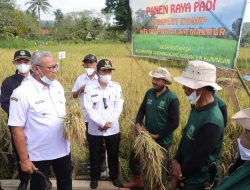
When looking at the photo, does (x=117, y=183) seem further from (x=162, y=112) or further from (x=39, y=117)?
(x=39, y=117)

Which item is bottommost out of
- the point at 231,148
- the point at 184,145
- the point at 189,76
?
the point at 231,148

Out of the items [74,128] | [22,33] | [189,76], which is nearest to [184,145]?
[189,76]

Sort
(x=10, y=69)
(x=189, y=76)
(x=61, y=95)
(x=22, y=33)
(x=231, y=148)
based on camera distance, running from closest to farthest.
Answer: (x=189, y=76) → (x=61, y=95) → (x=231, y=148) → (x=10, y=69) → (x=22, y=33)

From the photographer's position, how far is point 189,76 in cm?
229

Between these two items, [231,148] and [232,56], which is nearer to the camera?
[232,56]

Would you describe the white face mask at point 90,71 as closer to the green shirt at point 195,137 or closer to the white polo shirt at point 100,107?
the white polo shirt at point 100,107

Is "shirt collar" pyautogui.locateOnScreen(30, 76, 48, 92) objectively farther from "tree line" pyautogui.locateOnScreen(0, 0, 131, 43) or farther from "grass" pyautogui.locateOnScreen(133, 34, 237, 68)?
"tree line" pyautogui.locateOnScreen(0, 0, 131, 43)

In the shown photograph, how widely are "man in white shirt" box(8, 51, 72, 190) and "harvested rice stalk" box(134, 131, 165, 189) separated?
772 mm

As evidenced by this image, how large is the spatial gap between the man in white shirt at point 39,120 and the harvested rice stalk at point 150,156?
772mm

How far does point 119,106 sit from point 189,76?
1.48 metres

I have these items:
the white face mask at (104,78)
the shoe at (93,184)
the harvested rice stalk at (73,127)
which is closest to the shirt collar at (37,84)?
the harvested rice stalk at (73,127)

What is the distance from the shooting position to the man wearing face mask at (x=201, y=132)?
2.14 m

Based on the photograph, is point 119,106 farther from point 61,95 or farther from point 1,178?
point 1,178

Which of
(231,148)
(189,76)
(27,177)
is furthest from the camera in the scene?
(231,148)
